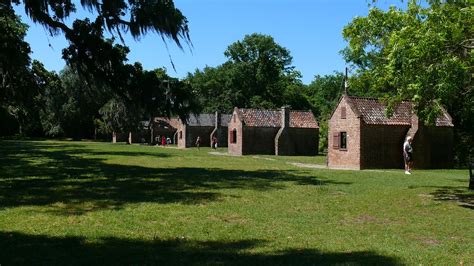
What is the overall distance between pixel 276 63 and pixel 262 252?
3511 inches

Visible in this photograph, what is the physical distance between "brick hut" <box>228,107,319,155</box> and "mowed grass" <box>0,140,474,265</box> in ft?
101

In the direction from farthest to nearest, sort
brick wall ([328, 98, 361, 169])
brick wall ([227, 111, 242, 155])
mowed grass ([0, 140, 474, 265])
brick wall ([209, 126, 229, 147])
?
brick wall ([209, 126, 229, 147]) → brick wall ([227, 111, 242, 155]) → brick wall ([328, 98, 361, 169]) → mowed grass ([0, 140, 474, 265])

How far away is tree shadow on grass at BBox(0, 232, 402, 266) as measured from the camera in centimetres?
684

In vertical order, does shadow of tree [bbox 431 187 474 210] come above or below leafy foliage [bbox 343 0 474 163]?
below

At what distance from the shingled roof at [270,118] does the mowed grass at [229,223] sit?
31.5m

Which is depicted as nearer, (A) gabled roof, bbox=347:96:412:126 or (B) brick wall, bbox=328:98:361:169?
(B) brick wall, bbox=328:98:361:169

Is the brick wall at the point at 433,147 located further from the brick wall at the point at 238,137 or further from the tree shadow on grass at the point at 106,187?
the brick wall at the point at 238,137

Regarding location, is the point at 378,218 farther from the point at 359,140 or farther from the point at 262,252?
the point at 359,140

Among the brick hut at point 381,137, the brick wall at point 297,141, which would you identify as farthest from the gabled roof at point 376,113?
the brick wall at point 297,141

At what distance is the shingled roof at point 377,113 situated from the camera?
29.7m

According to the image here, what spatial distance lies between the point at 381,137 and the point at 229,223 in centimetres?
2181

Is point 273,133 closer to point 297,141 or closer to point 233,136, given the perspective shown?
point 297,141

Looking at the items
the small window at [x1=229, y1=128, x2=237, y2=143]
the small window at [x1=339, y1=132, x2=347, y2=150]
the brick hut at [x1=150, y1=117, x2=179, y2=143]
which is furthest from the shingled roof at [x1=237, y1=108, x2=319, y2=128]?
the brick hut at [x1=150, y1=117, x2=179, y2=143]

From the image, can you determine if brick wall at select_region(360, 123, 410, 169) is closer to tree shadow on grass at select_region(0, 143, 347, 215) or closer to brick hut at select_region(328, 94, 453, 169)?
brick hut at select_region(328, 94, 453, 169)
